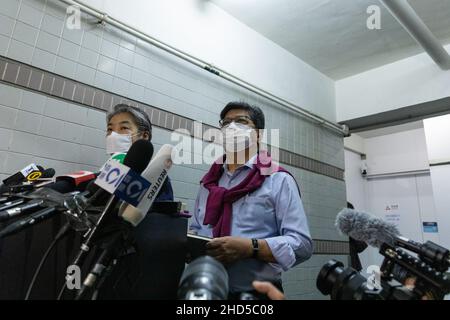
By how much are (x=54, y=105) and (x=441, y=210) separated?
3368 millimetres

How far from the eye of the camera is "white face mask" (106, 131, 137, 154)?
1.36m

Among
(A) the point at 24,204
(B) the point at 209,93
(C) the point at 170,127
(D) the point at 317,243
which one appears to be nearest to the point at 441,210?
(D) the point at 317,243

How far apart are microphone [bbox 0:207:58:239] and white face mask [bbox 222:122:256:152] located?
933 mm

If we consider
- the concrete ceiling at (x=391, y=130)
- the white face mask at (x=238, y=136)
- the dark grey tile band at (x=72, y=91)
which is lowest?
the white face mask at (x=238, y=136)

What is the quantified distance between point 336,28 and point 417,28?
0.68 meters

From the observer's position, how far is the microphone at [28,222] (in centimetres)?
65

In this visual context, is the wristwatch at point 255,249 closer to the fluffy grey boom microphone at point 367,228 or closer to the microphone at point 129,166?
the fluffy grey boom microphone at point 367,228

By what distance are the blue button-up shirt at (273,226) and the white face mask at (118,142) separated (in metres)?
0.56

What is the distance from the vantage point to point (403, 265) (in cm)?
73

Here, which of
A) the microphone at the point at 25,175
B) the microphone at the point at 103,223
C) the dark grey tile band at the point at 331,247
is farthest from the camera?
the dark grey tile band at the point at 331,247

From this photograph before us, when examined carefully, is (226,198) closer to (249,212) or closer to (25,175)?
(249,212)

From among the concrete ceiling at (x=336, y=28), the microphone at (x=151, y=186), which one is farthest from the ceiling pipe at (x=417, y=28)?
the microphone at (x=151, y=186)
